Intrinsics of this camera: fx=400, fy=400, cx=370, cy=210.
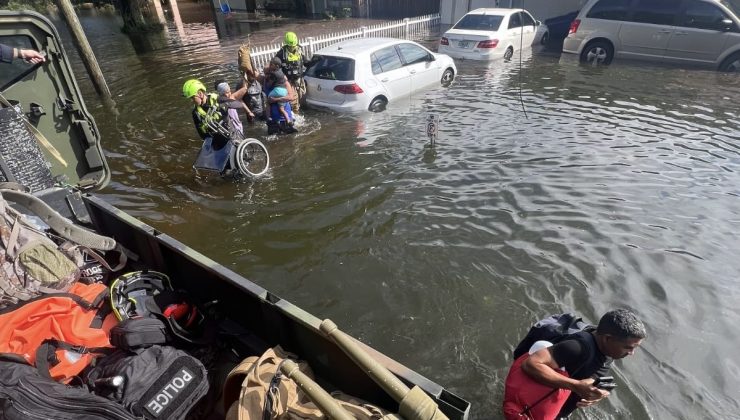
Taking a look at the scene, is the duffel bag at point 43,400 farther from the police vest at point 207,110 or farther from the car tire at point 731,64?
the car tire at point 731,64

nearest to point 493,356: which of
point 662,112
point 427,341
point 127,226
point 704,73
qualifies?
point 427,341

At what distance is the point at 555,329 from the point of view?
2.70 m

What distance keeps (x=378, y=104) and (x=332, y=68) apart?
1.30m

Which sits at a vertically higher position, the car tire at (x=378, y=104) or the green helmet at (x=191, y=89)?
the green helmet at (x=191, y=89)

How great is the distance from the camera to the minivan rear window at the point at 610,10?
493 inches

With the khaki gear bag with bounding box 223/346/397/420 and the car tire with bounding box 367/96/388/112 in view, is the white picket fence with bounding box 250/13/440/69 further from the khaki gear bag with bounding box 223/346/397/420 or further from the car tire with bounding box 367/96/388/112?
the khaki gear bag with bounding box 223/346/397/420

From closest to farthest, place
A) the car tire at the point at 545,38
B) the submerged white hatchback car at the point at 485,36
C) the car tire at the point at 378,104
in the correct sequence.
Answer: the car tire at the point at 378,104, the submerged white hatchback car at the point at 485,36, the car tire at the point at 545,38

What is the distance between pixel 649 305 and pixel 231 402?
13.5ft

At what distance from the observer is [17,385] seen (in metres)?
2.04

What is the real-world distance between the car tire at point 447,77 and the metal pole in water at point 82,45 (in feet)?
31.4

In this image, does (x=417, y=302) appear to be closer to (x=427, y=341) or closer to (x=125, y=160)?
(x=427, y=341)

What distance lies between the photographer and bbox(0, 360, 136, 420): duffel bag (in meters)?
1.93

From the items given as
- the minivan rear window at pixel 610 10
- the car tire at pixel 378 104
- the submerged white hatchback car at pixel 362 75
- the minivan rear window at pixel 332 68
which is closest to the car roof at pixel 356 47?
the submerged white hatchback car at pixel 362 75

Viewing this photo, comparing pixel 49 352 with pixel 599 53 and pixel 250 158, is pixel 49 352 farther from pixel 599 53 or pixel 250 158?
pixel 599 53
